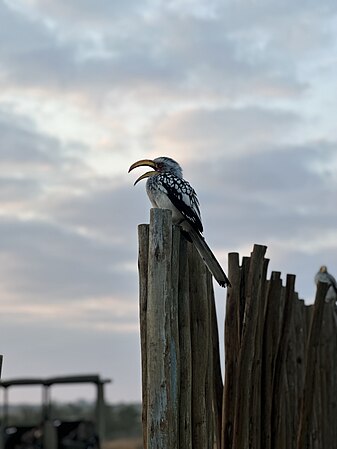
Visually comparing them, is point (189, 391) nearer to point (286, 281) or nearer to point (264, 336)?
point (264, 336)

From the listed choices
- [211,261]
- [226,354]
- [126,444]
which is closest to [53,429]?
A: [226,354]

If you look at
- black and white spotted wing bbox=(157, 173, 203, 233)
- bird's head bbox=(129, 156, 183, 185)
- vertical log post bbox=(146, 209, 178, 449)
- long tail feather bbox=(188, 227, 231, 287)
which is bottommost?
vertical log post bbox=(146, 209, 178, 449)

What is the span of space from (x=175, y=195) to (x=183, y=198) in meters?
0.05

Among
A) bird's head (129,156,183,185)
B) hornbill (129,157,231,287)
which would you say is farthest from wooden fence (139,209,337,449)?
bird's head (129,156,183,185)

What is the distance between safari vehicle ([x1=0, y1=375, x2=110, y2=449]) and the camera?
1285cm

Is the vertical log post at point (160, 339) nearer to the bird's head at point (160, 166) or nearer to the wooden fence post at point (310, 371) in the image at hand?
the bird's head at point (160, 166)

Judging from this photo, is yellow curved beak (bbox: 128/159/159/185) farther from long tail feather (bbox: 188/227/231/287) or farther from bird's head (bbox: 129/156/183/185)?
long tail feather (bbox: 188/227/231/287)

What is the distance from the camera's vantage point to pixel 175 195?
5.80 meters

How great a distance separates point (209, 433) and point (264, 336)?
139 cm

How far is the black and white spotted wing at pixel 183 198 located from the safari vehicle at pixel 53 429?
7309 millimetres

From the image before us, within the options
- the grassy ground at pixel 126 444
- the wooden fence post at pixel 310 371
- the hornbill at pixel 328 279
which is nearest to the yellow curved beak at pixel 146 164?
the wooden fence post at pixel 310 371

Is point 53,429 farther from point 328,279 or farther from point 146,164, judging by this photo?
point 146,164

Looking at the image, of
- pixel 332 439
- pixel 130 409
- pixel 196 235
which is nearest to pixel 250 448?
pixel 196 235

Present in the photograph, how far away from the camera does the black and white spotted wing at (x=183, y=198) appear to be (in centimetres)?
579
